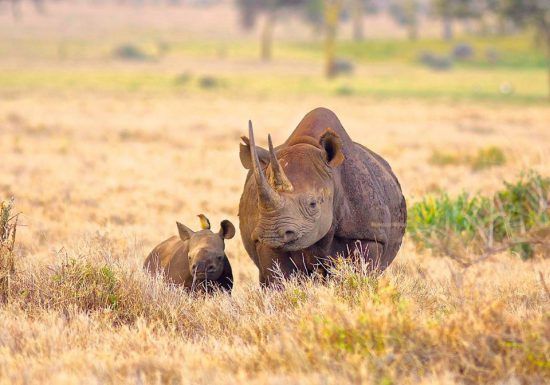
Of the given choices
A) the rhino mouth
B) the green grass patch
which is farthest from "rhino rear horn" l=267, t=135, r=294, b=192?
the green grass patch

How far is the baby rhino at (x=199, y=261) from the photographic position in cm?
805

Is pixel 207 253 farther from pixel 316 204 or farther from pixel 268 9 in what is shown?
pixel 268 9

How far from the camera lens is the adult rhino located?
245 inches

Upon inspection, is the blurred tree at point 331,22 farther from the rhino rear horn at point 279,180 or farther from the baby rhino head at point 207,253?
the rhino rear horn at point 279,180

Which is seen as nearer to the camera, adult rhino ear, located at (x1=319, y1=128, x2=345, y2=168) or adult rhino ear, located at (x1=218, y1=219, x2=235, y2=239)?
adult rhino ear, located at (x1=319, y1=128, x2=345, y2=168)

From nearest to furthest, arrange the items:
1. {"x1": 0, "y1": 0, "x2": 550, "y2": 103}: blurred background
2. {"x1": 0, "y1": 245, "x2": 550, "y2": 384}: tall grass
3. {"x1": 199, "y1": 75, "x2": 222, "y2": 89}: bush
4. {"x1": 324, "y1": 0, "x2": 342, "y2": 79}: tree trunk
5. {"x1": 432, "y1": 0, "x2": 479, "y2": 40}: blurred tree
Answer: {"x1": 0, "y1": 245, "x2": 550, "y2": 384}: tall grass
{"x1": 432, "y1": 0, "x2": 479, "y2": 40}: blurred tree
{"x1": 0, "y1": 0, "x2": 550, "y2": 103}: blurred background
{"x1": 199, "y1": 75, "x2": 222, "y2": 89}: bush
{"x1": 324, "y1": 0, "x2": 342, "y2": 79}: tree trunk

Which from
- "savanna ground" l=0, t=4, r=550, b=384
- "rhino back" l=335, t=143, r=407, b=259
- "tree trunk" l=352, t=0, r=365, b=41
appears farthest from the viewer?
"tree trunk" l=352, t=0, r=365, b=41

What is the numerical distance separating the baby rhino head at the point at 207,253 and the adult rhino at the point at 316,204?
658 millimetres

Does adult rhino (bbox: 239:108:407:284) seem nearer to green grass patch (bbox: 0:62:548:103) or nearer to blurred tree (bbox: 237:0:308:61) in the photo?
green grass patch (bbox: 0:62:548:103)

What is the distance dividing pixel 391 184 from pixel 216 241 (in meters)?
1.54

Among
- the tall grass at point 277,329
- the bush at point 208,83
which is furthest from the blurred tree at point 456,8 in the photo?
the tall grass at point 277,329

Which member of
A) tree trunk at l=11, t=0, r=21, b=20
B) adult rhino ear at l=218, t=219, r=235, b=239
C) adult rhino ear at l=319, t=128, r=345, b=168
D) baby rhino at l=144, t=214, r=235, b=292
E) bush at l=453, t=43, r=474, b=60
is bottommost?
bush at l=453, t=43, r=474, b=60

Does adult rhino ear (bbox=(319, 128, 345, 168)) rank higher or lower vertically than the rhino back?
higher

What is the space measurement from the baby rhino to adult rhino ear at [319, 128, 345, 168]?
63.9 inches
